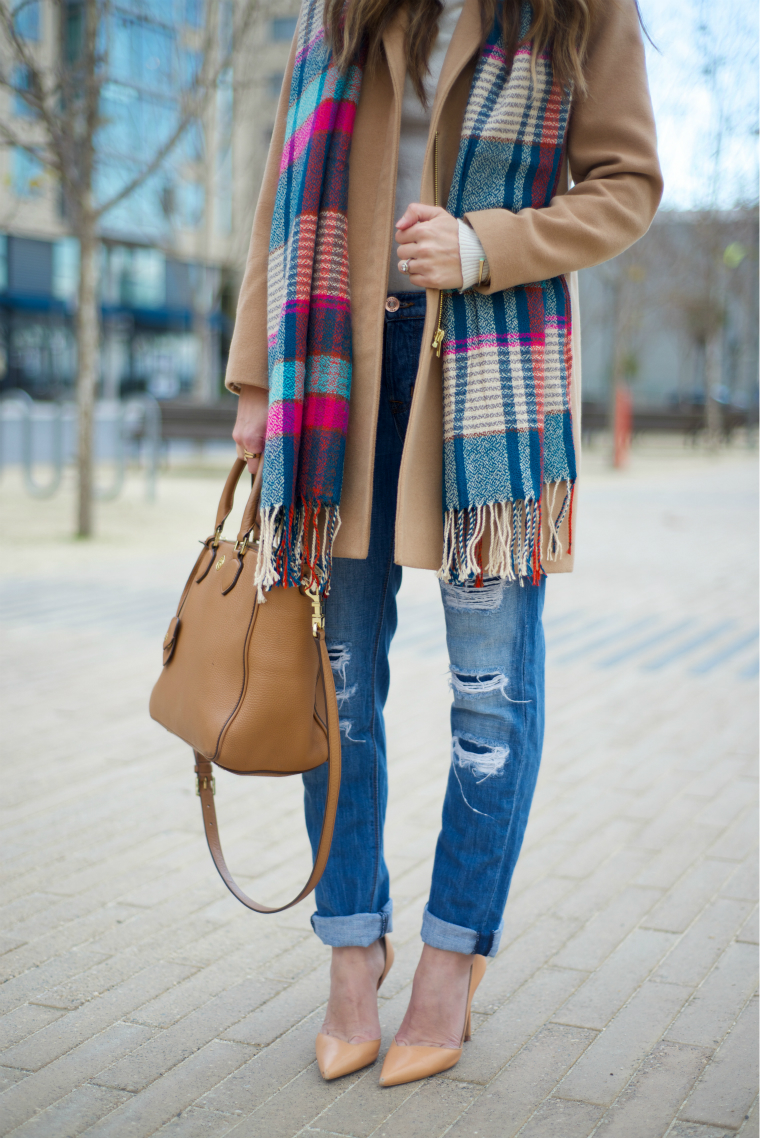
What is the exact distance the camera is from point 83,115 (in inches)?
324

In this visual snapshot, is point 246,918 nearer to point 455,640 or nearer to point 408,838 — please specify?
point 408,838

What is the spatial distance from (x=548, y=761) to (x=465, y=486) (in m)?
2.14

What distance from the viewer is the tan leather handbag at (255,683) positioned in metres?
1.72

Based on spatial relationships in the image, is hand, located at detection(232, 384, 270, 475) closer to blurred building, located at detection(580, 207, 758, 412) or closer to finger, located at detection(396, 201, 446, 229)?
finger, located at detection(396, 201, 446, 229)

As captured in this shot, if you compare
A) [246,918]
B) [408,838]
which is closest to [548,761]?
[408,838]

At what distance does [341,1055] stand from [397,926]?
59 centimetres

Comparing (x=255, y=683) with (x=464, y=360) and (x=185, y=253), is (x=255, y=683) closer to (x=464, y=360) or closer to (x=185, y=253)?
(x=464, y=360)

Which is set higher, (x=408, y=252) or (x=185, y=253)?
(x=185, y=253)

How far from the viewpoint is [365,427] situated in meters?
1.77

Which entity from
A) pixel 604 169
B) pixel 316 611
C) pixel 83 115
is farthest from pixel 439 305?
pixel 83 115

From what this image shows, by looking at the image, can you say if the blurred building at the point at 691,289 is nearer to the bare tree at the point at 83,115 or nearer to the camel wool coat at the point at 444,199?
the bare tree at the point at 83,115

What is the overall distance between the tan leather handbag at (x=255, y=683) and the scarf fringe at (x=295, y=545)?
29mm

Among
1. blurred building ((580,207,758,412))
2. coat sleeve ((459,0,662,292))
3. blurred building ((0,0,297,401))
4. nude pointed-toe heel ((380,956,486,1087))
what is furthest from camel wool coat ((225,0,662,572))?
blurred building ((580,207,758,412))

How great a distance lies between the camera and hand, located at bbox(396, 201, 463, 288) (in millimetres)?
1648
